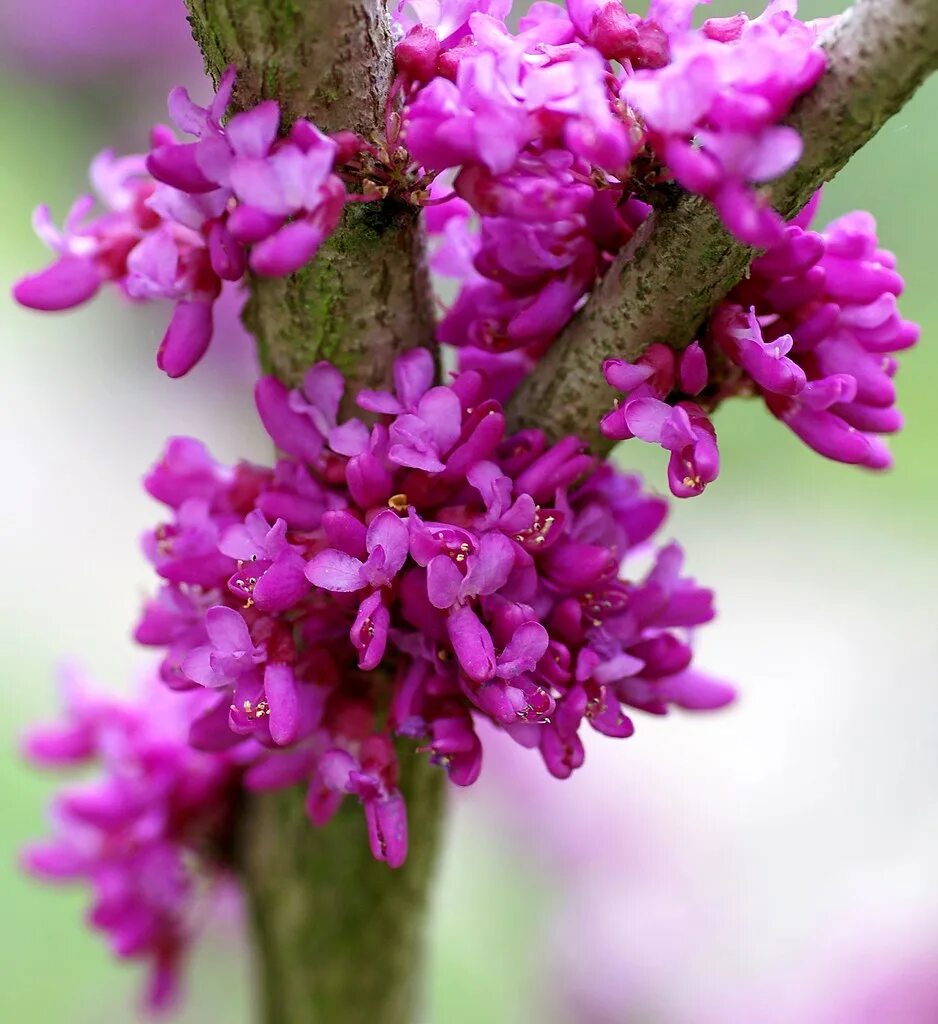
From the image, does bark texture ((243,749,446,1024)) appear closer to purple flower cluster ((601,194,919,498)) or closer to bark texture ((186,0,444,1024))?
bark texture ((186,0,444,1024))

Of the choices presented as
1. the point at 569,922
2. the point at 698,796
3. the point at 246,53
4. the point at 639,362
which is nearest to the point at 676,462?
the point at 639,362

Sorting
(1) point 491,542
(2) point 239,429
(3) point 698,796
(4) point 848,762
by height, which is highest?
(1) point 491,542

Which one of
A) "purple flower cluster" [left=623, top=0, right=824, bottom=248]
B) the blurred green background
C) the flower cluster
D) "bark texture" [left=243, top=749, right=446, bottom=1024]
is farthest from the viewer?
the blurred green background

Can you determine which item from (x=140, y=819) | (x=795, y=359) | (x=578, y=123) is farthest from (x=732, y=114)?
(x=140, y=819)

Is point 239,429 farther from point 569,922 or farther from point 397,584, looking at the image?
point 397,584

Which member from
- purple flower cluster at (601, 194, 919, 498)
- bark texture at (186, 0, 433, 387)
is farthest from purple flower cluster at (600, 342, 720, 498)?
bark texture at (186, 0, 433, 387)

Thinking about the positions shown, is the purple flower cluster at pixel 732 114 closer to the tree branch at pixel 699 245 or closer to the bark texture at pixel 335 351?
the tree branch at pixel 699 245
